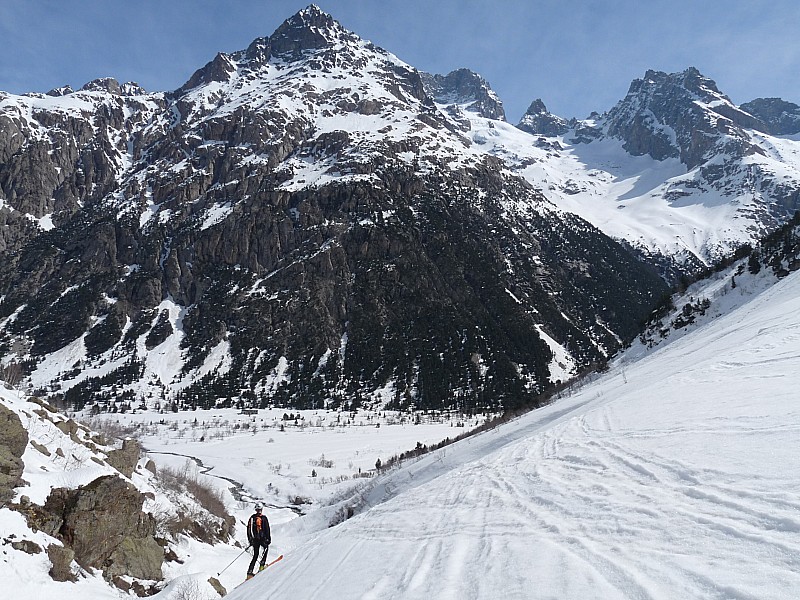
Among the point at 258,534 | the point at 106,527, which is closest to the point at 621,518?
the point at 258,534

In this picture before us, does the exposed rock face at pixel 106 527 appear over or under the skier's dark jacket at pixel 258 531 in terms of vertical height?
over

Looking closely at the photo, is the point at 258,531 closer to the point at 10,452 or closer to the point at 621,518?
the point at 10,452

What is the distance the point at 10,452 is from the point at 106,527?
3460 mm

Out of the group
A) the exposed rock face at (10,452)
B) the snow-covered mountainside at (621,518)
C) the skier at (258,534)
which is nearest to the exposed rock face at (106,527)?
the exposed rock face at (10,452)

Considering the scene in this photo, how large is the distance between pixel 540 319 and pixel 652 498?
18333 centimetres

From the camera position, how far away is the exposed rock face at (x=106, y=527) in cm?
1289

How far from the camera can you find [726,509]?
4855 mm

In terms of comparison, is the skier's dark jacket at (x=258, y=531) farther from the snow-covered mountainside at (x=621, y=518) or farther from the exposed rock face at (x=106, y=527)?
the exposed rock face at (x=106, y=527)

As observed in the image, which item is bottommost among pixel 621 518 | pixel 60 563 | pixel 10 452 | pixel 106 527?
pixel 621 518

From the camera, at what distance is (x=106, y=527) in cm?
1368

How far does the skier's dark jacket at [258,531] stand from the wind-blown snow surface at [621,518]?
278cm

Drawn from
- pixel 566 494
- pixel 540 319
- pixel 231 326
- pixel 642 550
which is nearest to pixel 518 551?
pixel 642 550

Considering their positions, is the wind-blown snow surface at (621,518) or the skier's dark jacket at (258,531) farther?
the skier's dark jacket at (258,531)

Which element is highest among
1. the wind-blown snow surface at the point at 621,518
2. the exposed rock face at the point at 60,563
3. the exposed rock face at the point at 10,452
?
the exposed rock face at the point at 10,452
